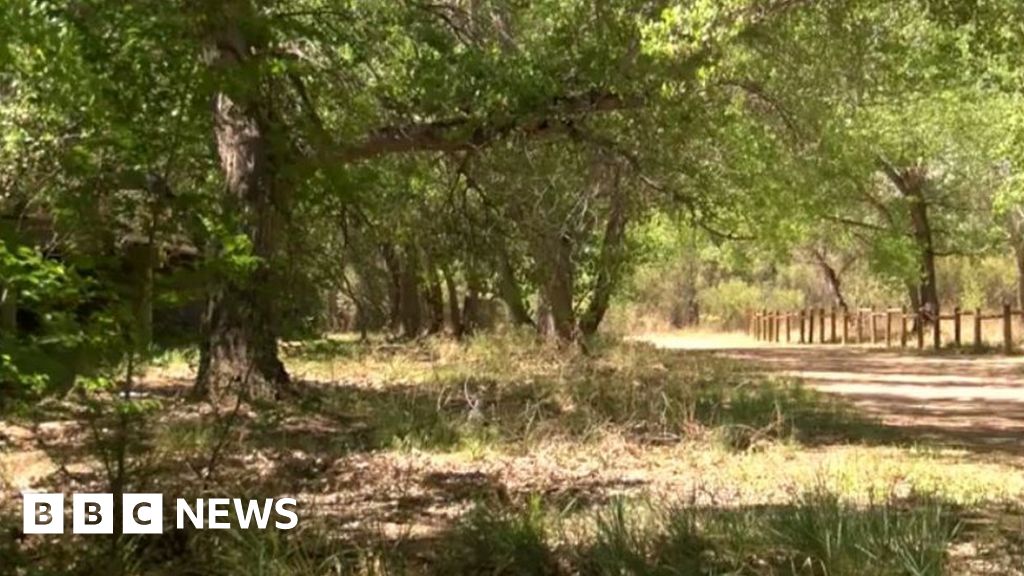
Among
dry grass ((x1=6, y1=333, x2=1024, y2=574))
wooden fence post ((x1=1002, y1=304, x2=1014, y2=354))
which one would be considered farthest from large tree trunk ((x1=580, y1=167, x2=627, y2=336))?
wooden fence post ((x1=1002, y1=304, x2=1014, y2=354))

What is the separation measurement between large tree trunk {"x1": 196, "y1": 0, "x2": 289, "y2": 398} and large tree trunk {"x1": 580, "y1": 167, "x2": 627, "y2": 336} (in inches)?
221

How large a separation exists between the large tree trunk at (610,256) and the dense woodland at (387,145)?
0.08 metres

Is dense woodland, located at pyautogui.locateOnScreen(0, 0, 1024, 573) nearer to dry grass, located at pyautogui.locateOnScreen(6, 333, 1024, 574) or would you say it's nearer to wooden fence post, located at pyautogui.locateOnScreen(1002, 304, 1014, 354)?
dry grass, located at pyautogui.locateOnScreen(6, 333, 1024, 574)

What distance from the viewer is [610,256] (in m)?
18.4

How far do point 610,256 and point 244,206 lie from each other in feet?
33.6

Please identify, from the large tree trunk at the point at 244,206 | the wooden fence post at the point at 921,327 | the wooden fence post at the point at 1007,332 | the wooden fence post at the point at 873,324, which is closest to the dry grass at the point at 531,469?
the large tree trunk at the point at 244,206

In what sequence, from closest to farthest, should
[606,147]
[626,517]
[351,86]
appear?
Result: [626,517] < [351,86] < [606,147]

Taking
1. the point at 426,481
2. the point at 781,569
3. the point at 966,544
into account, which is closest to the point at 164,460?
the point at 426,481

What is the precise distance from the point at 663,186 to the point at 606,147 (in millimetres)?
2726

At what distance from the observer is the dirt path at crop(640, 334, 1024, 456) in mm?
11367

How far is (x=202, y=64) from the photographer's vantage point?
5625 millimetres

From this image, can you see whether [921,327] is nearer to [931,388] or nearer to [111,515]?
[931,388]

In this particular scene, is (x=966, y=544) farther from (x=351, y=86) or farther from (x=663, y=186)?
(x=663, y=186)

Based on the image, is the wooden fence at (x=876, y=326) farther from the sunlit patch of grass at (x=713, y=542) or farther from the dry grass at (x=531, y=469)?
the sunlit patch of grass at (x=713, y=542)
